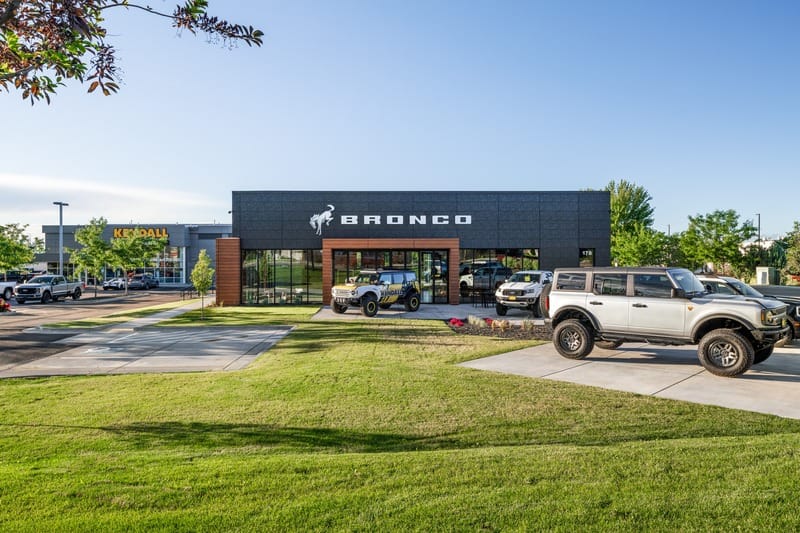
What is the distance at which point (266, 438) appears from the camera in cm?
599

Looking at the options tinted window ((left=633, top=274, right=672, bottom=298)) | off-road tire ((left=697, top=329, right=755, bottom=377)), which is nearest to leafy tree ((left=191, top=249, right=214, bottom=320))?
tinted window ((left=633, top=274, right=672, bottom=298))

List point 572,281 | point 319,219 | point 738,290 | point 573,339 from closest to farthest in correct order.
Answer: point 573,339, point 572,281, point 738,290, point 319,219

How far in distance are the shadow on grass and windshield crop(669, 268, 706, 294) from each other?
22.2 feet

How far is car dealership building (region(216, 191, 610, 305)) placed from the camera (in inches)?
1136

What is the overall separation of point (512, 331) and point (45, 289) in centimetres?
3236

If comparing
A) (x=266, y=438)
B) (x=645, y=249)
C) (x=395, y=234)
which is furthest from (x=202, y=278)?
(x=645, y=249)

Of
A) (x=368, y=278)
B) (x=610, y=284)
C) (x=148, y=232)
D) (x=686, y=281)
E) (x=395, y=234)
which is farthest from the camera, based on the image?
(x=148, y=232)

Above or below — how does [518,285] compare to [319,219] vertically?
below

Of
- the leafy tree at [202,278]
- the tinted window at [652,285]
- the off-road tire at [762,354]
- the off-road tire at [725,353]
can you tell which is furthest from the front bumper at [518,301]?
the leafy tree at [202,278]

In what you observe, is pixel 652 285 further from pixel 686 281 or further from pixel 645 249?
pixel 645 249

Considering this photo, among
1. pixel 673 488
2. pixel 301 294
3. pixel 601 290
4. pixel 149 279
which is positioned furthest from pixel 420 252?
pixel 149 279

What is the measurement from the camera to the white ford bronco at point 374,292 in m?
21.7

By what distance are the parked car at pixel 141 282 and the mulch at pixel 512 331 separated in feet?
140

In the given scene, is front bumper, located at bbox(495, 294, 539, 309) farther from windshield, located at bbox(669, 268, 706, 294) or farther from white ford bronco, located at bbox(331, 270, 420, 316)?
windshield, located at bbox(669, 268, 706, 294)
